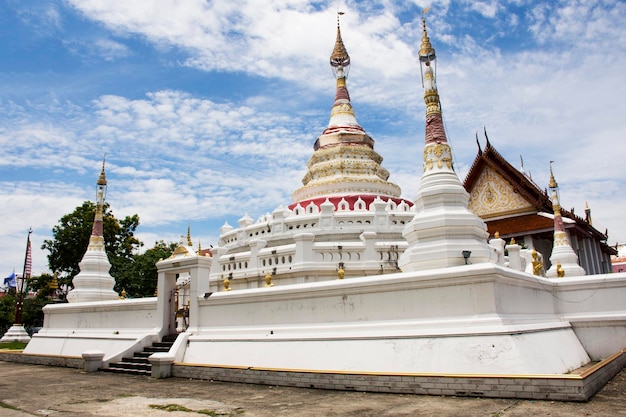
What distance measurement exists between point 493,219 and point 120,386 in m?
24.6

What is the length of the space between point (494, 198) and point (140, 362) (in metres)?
23.7

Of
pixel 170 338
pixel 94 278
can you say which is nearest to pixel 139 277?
pixel 94 278

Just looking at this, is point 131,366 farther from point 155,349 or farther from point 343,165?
point 343,165

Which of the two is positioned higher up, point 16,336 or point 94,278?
point 94,278

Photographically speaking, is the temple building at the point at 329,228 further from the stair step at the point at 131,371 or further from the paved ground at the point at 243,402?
the paved ground at the point at 243,402

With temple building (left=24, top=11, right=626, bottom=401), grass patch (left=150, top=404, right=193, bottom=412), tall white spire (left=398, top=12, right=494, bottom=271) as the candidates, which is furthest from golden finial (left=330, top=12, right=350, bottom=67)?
grass patch (left=150, top=404, right=193, bottom=412)

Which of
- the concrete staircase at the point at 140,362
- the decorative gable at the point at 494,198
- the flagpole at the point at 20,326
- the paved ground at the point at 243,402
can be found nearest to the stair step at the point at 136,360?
the concrete staircase at the point at 140,362

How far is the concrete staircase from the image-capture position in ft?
43.1

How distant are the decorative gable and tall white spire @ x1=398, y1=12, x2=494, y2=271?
18362 millimetres

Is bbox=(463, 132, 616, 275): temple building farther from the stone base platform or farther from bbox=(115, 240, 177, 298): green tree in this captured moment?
bbox=(115, 240, 177, 298): green tree

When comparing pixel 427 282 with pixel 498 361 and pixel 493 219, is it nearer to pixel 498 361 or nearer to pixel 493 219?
pixel 498 361

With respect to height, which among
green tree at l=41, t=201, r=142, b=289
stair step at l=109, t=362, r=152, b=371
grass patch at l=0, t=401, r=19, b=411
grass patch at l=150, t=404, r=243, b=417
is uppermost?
green tree at l=41, t=201, r=142, b=289

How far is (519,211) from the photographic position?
30.0 meters

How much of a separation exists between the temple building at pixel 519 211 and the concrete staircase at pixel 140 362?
19.7 meters
